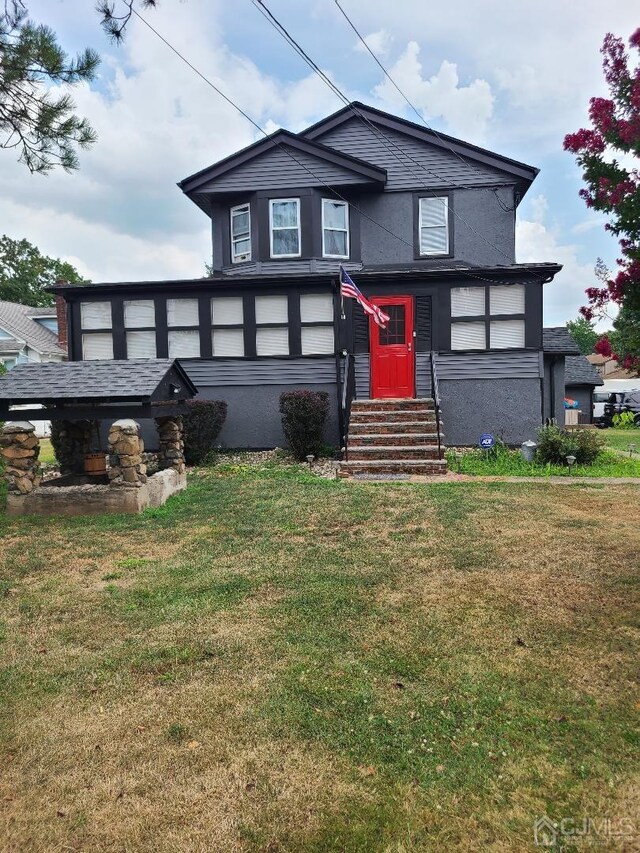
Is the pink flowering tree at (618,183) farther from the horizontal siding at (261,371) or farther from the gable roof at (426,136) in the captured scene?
the gable roof at (426,136)

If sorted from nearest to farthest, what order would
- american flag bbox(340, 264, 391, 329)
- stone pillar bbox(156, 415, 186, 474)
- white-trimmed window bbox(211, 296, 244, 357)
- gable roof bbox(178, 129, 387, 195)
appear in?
1. stone pillar bbox(156, 415, 186, 474)
2. american flag bbox(340, 264, 391, 329)
3. white-trimmed window bbox(211, 296, 244, 357)
4. gable roof bbox(178, 129, 387, 195)

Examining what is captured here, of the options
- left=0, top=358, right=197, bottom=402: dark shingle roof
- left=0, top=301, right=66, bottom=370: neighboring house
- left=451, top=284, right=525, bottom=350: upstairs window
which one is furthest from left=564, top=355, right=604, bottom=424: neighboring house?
left=0, top=301, right=66, bottom=370: neighboring house

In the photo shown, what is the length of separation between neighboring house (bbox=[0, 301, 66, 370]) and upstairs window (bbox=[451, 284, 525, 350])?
18.7m

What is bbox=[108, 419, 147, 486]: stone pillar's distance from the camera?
7.00 m

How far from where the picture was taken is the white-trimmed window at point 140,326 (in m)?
12.4

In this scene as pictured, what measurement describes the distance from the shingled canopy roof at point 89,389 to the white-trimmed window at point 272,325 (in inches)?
179

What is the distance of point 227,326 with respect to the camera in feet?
40.5

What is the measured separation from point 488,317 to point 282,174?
6137 millimetres

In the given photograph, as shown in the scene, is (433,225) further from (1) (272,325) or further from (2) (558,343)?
(1) (272,325)

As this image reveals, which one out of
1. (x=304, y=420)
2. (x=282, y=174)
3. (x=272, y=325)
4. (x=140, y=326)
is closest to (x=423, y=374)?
(x=304, y=420)

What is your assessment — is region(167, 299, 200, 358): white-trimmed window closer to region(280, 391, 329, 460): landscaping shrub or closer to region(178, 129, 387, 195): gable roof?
region(280, 391, 329, 460): landscaping shrub

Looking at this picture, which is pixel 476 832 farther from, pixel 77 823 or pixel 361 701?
pixel 77 823

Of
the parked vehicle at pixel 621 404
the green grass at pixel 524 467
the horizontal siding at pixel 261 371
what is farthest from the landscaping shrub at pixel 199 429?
the parked vehicle at pixel 621 404

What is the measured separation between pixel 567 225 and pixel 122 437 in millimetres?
9987
